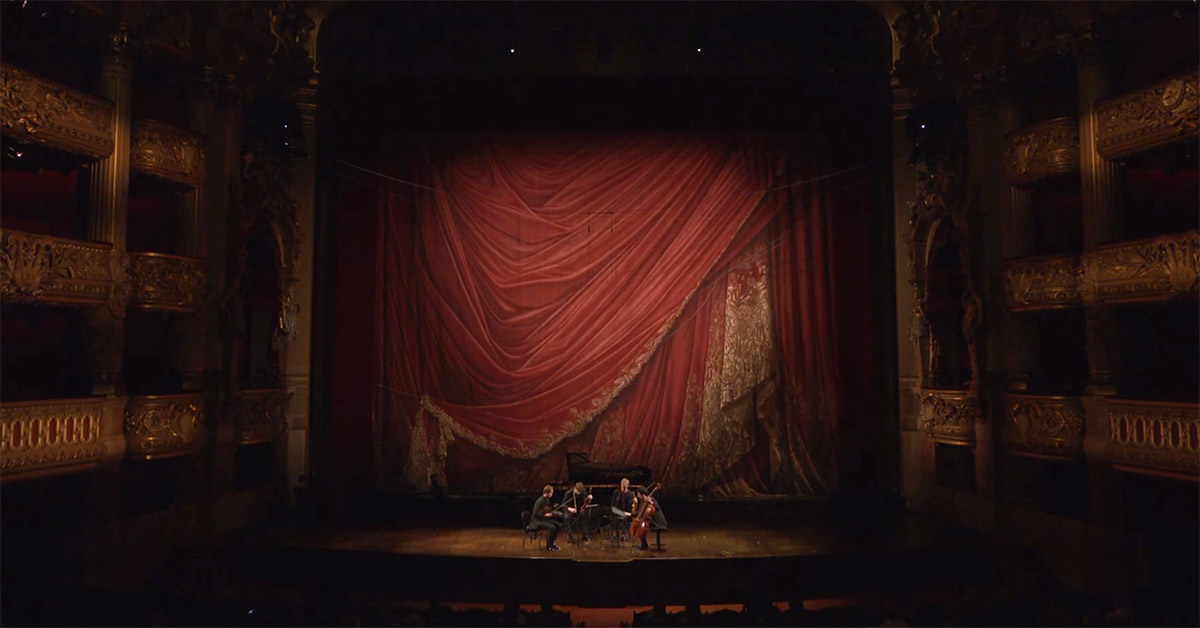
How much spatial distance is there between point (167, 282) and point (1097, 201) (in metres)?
9.87

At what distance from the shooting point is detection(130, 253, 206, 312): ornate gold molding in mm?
7691

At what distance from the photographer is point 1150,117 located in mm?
6762

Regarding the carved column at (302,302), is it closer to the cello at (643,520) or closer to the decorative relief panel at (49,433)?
the decorative relief panel at (49,433)

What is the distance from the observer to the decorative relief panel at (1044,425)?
7.36 meters

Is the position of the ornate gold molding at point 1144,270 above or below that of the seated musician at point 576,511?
above

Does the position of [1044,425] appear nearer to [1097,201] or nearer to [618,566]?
[1097,201]

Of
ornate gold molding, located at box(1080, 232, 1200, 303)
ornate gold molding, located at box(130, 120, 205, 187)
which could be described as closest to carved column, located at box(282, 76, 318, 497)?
ornate gold molding, located at box(130, 120, 205, 187)

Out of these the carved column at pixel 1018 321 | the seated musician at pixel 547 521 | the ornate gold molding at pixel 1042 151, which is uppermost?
the ornate gold molding at pixel 1042 151

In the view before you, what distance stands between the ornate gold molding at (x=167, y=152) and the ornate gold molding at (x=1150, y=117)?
9.82 m

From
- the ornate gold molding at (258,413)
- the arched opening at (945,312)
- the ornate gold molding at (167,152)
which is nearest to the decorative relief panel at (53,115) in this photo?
the ornate gold molding at (167,152)

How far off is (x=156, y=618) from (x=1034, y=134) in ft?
30.1

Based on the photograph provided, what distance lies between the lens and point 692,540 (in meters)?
7.98

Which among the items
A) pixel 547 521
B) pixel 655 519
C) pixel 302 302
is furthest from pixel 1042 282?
pixel 302 302

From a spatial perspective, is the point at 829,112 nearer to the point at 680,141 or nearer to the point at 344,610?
the point at 680,141
